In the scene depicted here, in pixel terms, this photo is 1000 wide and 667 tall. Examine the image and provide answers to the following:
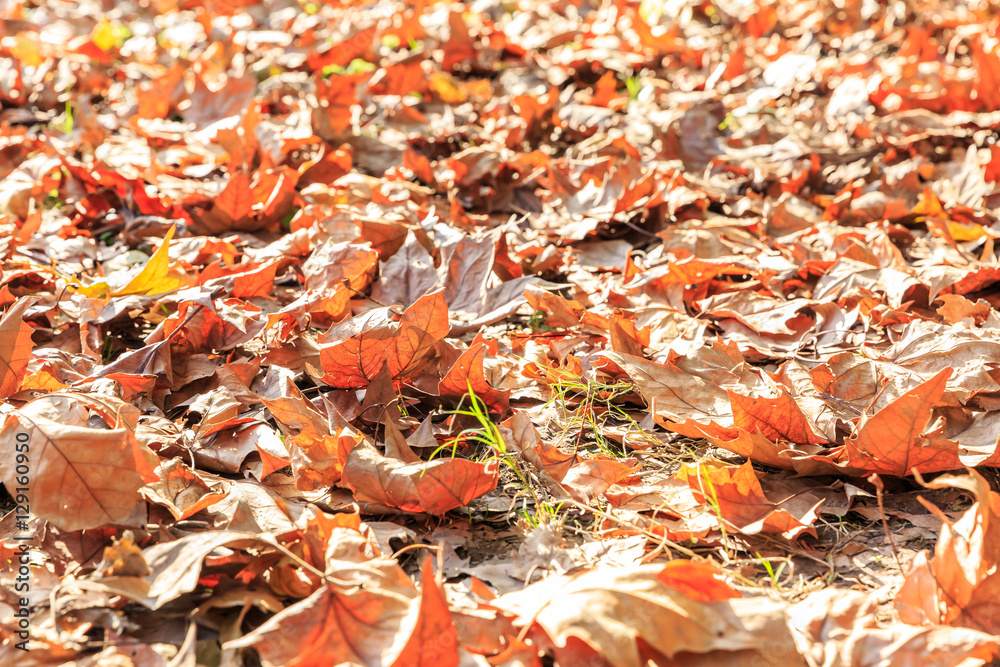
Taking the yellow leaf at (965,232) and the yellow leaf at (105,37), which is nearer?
the yellow leaf at (965,232)

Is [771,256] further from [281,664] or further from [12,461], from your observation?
[12,461]

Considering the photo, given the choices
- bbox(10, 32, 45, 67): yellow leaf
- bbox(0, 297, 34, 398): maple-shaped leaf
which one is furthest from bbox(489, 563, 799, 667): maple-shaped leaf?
bbox(10, 32, 45, 67): yellow leaf

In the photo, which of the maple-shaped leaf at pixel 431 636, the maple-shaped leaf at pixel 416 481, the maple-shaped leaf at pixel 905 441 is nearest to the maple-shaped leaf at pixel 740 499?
the maple-shaped leaf at pixel 905 441

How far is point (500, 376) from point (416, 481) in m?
0.40

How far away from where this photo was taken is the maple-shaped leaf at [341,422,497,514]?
112cm

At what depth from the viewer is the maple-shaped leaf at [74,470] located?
3.33ft

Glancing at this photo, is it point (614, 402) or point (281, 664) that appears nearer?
point (281, 664)

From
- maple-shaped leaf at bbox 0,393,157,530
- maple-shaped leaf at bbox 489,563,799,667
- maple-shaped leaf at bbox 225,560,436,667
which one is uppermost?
maple-shaped leaf at bbox 0,393,157,530

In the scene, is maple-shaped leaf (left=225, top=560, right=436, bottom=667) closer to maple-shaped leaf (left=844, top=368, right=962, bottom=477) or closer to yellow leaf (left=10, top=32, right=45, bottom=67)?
maple-shaped leaf (left=844, top=368, right=962, bottom=477)

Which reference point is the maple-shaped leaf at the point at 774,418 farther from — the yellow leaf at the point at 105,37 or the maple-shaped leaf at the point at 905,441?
the yellow leaf at the point at 105,37

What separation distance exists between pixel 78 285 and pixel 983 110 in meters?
3.13

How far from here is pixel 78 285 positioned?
1666mm

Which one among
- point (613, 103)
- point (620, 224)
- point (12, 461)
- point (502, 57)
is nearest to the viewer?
point (12, 461)

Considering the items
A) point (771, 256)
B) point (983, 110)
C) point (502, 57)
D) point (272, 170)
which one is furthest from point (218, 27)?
point (983, 110)
